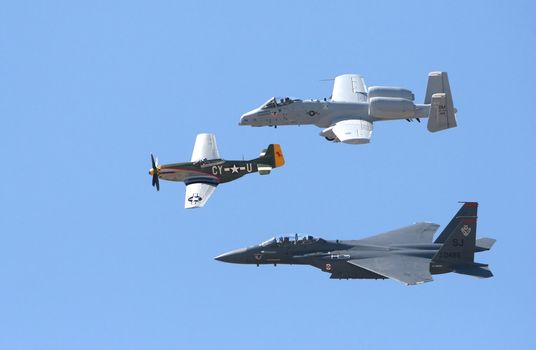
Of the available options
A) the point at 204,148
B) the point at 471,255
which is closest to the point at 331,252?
the point at 471,255

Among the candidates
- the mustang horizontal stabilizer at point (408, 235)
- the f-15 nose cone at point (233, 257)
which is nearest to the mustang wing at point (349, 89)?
the mustang horizontal stabilizer at point (408, 235)

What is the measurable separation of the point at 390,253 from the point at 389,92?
13333mm

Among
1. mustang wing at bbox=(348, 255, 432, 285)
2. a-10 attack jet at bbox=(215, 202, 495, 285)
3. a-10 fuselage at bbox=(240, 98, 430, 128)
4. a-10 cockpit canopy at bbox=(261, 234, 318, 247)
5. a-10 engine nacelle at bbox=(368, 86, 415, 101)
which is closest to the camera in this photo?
mustang wing at bbox=(348, 255, 432, 285)

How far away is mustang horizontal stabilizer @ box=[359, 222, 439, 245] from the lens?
83125 millimetres

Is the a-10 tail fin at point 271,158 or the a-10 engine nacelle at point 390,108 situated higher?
the a-10 engine nacelle at point 390,108

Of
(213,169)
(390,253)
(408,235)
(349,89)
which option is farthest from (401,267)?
(349,89)

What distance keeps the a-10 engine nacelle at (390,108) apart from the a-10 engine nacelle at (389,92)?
413 mm

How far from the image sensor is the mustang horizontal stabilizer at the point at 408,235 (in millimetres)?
83125

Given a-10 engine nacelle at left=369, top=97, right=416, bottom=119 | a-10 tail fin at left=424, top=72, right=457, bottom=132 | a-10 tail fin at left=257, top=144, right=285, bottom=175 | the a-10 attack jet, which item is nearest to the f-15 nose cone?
the a-10 attack jet

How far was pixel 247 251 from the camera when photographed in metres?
82.3

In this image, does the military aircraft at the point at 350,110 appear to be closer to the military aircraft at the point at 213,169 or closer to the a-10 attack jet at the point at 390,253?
the military aircraft at the point at 213,169

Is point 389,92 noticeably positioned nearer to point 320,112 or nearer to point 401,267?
point 320,112

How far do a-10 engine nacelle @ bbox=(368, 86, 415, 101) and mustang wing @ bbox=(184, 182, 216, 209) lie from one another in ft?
39.2

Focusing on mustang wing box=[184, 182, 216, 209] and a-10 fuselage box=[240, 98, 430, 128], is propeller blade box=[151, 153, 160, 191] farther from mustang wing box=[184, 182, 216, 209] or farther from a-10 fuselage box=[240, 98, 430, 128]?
a-10 fuselage box=[240, 98, 430, 128]
